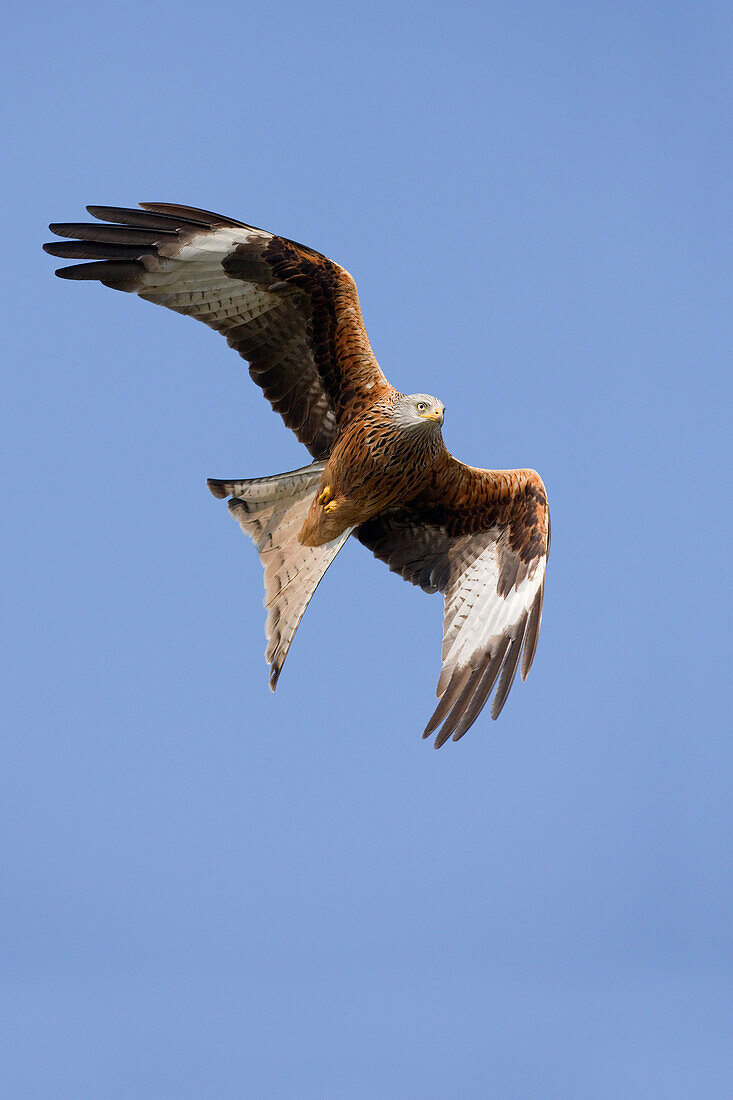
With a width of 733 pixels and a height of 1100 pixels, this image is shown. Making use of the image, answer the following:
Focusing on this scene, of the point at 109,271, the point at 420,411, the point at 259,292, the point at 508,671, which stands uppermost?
the point at 259,292

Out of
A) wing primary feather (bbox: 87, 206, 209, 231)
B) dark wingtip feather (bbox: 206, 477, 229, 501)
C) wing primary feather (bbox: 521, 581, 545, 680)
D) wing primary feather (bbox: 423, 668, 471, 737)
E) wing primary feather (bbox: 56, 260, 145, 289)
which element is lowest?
wing primary feather (bbox: 423, 668, 471, 737)

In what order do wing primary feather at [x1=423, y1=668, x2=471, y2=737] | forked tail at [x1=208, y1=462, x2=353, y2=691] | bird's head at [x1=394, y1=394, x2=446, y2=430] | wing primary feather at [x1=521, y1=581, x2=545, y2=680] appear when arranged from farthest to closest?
forked tail at [x1=208, y1=462, x2=353, y2=691] < wing primary feather at [x1=521, y1=581, x2=545, y2=680] < wing primary feather at [x1=423, y1=668, x2=471, y2=737] < bird's head at [x1=394, y1=394, x2=446, y2=430]

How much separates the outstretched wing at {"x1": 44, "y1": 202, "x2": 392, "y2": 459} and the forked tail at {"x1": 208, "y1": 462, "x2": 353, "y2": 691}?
0.76ft

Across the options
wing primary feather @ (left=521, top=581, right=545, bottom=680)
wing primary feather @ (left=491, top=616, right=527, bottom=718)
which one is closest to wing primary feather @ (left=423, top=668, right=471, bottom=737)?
wing primary feather @ (left=491, top=616, right=527, bottom=718)

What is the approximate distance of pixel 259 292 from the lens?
734cm

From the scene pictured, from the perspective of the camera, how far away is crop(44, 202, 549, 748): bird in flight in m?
7.18

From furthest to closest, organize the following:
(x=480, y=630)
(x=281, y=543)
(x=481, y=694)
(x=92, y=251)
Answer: (x=281, y=543)
(x=480, y=630)
(x=481, y=694)
(x=92, y=251)

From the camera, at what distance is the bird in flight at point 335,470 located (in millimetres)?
7176

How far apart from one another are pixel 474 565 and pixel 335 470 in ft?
3.12

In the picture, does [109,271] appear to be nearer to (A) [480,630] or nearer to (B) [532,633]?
(A) [480,630]

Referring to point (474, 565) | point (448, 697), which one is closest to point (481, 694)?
point (448, 697)

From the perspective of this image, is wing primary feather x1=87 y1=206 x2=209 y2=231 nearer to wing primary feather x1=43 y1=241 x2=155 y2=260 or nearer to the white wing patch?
wing primary feather x1=43 y1=241 x2=155 y2=260

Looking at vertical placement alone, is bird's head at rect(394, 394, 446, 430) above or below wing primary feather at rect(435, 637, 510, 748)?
above

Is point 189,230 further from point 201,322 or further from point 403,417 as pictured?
point 403,417
